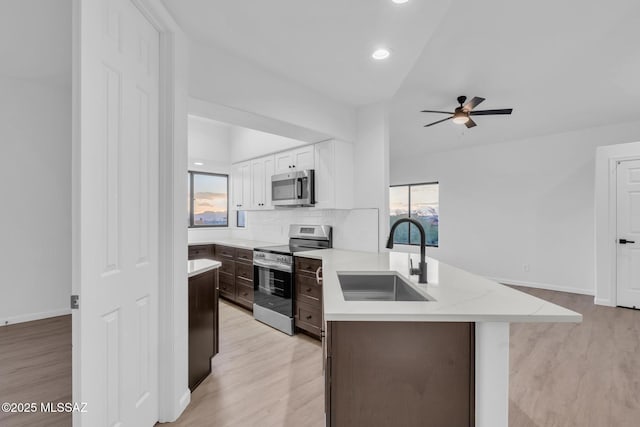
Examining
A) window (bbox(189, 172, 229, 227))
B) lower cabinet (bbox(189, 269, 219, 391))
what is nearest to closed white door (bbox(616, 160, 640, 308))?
lower cabinet (bbox(189, 269, 219, 391))

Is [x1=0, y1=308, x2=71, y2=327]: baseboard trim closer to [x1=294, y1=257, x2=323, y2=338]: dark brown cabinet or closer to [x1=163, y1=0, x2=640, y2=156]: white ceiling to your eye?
[x1=294, y1=257, x2=323, y2=338]: dark brown cabinet

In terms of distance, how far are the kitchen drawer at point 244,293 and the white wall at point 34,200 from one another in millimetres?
2184

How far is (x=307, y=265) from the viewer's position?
3102 mm

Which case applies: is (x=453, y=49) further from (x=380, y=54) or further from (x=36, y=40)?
(x=36, y=40)

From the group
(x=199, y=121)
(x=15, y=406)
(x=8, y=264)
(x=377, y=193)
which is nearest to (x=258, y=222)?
(x=199, y=121)

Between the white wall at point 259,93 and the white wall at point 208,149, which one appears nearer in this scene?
the white wall at point 259,93

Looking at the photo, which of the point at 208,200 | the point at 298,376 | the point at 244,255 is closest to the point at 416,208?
the point at 244,255

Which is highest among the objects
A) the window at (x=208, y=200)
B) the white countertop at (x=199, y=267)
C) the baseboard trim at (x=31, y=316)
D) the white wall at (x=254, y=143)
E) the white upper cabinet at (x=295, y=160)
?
the white wall at (x=254, y=143)

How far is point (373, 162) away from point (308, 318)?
190 centimetres

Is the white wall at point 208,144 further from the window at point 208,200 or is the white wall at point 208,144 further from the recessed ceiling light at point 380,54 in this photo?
the recessed ceiling light at point 380,54

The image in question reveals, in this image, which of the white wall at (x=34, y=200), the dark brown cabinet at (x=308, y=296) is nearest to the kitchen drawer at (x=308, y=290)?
the dark brown cabinet at (x=308, y=296)

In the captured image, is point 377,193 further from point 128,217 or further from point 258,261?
point 128,217

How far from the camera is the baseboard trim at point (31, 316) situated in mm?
3377

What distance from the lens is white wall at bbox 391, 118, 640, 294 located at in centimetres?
459
